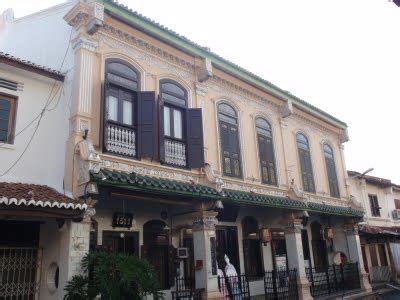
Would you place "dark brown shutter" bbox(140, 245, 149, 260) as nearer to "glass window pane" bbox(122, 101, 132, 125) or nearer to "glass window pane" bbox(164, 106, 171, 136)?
"glass window pane" bbox(164, 106, 171, 136)

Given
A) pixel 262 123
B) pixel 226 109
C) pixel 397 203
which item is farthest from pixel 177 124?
pixel 397 203

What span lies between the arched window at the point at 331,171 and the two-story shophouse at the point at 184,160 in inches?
73.2

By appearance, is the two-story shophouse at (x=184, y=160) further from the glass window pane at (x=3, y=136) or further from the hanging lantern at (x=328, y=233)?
the glass window pane at (x=3, y=136)

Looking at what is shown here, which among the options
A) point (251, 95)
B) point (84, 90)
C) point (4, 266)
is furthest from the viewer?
point (251, 95)

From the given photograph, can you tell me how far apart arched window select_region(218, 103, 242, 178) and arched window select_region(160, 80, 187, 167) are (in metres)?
1.89

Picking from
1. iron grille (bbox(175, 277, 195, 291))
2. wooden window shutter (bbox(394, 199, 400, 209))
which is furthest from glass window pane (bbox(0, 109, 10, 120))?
wooden window shutter (bbox(394, 199, 400, 209))

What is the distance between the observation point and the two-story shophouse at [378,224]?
21.3 m

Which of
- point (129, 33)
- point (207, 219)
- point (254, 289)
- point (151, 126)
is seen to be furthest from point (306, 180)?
point (129, 33)

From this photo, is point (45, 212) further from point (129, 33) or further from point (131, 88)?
point (129, 33)

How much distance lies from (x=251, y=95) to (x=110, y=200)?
23.7 feet

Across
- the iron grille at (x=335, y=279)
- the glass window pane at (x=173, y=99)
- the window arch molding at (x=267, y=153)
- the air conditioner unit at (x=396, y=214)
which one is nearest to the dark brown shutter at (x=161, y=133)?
the glass window pane at (x=173, y=99)

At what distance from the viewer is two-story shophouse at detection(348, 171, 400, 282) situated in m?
21.3

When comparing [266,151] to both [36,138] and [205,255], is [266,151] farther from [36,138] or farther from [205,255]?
[36,138]

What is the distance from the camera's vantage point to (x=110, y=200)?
1064 cm
